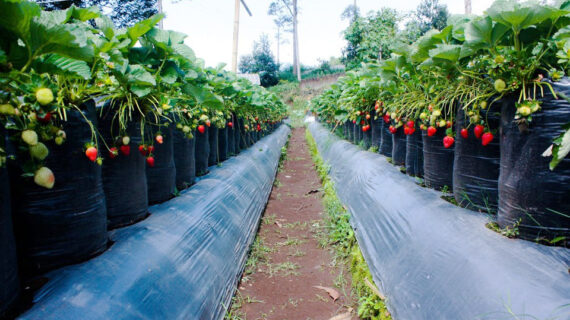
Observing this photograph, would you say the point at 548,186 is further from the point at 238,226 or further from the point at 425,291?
the point at 238,226

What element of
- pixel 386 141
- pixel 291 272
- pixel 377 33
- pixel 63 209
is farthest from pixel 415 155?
pixel 377 33

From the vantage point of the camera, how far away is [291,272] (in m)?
2.79

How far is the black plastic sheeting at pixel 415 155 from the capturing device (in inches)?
111

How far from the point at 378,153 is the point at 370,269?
221 cm

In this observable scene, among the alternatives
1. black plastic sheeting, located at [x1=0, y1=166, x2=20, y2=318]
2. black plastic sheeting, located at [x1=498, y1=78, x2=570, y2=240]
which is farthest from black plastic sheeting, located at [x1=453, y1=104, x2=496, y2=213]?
black plastic sheeting, located at [x1=0, y1=166, x2=20, y2=318]

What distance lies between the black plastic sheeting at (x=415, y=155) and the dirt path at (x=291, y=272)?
1059mm

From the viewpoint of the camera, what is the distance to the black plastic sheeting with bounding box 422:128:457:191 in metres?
2.30

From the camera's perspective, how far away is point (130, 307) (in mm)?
1271

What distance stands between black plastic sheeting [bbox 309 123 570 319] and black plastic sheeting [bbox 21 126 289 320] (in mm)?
1040

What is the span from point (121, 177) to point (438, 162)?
2.09 metres

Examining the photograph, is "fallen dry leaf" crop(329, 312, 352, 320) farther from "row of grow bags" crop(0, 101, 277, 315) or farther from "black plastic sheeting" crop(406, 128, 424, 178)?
"row of grow bags" crop(0, 101, 277, 315)

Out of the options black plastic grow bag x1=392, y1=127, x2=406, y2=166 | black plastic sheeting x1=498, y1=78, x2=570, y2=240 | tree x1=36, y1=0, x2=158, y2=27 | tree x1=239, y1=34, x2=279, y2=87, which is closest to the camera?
black plastic sheeting x1=498, y1=78, x2=570, y2=240

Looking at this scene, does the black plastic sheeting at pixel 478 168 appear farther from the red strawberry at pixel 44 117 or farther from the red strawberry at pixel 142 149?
the red strawberry at pixel 44 117

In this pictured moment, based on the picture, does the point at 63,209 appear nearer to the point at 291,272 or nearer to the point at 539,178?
the point at 291,272
